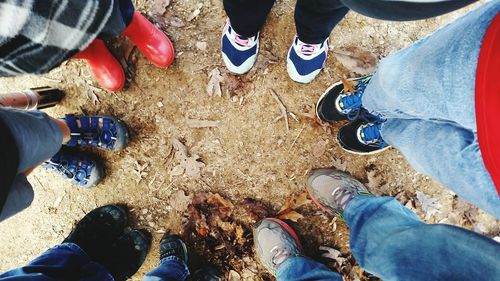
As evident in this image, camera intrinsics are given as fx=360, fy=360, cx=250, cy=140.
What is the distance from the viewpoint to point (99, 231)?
263 cm

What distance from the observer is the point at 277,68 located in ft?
9.11

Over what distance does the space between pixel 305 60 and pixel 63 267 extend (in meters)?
2.04

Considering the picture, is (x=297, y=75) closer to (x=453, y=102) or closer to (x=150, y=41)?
(x=150, y=41)

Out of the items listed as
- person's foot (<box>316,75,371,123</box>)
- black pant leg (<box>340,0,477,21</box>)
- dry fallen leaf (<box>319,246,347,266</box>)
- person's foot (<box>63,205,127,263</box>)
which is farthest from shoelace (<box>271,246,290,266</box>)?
black pant leg (<box>340,0,477,21</box>)

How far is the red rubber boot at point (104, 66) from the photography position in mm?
2486

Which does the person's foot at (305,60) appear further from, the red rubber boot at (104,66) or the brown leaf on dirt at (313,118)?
the red rubber boot at (104,66)

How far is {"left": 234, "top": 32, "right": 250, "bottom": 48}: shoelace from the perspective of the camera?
8.21 feet

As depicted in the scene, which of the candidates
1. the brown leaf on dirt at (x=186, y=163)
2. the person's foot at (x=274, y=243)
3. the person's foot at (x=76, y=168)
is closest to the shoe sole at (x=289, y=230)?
the person's foot at (x=274, y=243)

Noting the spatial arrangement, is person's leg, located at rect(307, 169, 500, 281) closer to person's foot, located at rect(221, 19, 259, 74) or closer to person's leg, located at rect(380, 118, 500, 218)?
person's leg, located at rect(380, 118, 500, 218)

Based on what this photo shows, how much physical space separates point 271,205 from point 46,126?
5.44 ft

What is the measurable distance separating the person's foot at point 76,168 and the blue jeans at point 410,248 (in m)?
1.70

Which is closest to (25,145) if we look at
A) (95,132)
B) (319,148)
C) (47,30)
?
(47,30)

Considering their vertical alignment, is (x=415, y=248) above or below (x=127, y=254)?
above

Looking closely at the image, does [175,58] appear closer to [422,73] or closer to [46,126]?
[46,126]
